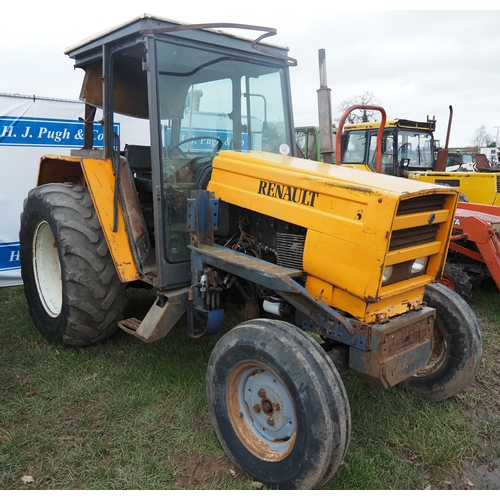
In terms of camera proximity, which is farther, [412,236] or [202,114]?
[202,114]

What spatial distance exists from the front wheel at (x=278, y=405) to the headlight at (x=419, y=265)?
0.81 m

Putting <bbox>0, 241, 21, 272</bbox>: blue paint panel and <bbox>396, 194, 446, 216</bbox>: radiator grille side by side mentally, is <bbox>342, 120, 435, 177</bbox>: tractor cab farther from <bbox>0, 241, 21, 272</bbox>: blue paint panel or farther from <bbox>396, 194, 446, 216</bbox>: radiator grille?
<bbox>396, 194, 446, 216</bbox>: radiator grille

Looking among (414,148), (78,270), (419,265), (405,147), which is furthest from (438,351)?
(414,148)

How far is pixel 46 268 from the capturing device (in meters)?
4.23

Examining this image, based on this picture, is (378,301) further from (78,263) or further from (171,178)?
(78,263)

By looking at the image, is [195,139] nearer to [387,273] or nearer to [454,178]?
[387,273]

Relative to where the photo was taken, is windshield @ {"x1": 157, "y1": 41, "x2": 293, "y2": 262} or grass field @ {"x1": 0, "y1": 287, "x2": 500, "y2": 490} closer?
grass field @ {"x1": 0, "y1": 287, "x2": 500, "y2": 490}

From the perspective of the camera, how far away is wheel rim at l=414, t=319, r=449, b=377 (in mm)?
3199

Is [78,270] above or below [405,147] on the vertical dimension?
below

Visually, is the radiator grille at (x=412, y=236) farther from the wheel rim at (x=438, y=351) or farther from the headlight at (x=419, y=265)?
the wheel rim at (x=438, y=351)

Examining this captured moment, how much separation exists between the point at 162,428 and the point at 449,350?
194 centimetres

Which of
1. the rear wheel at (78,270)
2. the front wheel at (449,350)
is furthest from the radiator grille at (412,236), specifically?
the rear wheel at (78,270)

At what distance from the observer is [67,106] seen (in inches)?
253

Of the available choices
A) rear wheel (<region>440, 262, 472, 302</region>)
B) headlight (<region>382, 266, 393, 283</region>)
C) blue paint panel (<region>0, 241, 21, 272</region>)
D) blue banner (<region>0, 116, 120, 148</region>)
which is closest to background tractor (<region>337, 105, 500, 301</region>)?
rear wheel (<region>440, 262, 472, 302</region>)
